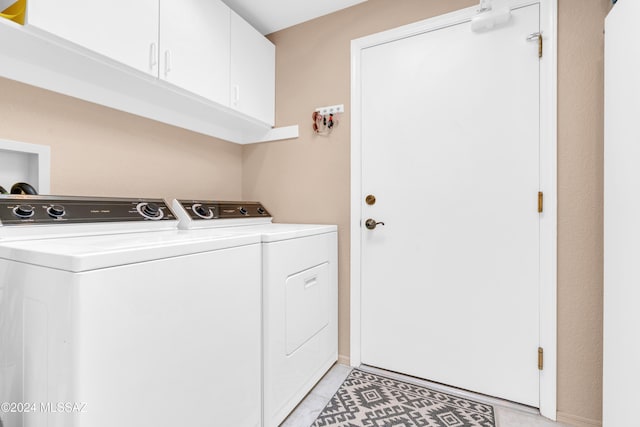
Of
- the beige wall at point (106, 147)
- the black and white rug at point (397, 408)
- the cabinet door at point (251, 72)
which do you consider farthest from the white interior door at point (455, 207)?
the beige wall at point (106, 147)

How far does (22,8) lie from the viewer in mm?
1063

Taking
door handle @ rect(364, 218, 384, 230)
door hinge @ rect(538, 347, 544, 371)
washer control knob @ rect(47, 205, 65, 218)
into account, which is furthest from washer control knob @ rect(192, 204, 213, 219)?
door hinge @ rect(538, 347, 544, 371)

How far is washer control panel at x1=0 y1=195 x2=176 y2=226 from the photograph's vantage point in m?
1.09

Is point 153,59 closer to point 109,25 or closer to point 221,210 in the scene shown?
point 109,25

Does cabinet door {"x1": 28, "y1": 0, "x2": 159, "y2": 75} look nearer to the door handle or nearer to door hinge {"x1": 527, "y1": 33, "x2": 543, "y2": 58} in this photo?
the door handle

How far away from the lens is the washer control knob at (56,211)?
1180 mm

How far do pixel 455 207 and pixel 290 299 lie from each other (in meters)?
1.04

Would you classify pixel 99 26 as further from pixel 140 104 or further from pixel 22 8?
pixel 140 104

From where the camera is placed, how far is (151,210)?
1.53 meters

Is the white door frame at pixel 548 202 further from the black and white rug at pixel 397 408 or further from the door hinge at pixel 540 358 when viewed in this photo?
the black and white rug at pixel 397 408

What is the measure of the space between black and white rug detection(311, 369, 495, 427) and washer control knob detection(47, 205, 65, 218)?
145cm
